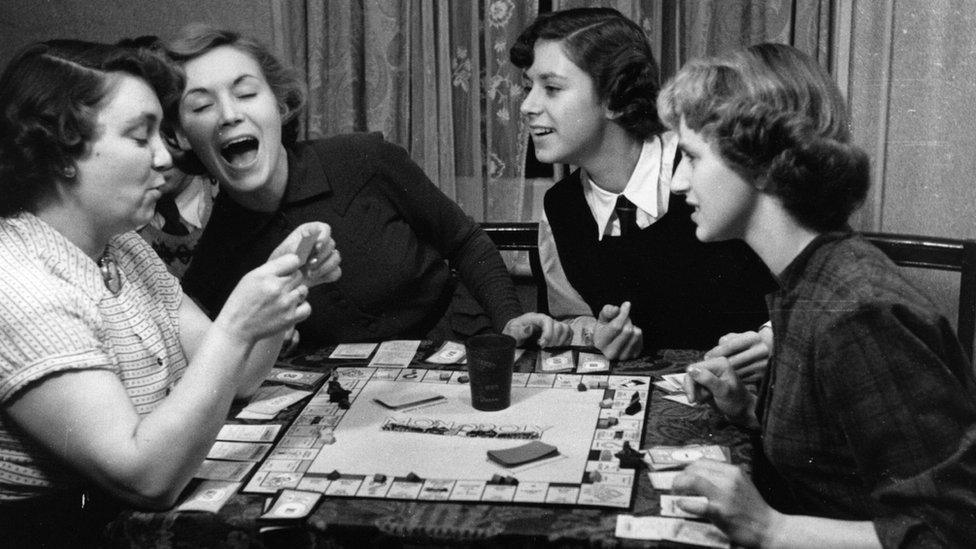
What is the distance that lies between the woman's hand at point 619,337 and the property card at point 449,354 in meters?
0.27

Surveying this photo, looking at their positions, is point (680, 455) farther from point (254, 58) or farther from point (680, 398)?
point (254, 58)

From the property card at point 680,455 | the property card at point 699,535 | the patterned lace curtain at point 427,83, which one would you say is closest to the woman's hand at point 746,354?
the property card at point 680,455

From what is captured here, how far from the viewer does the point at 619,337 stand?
1869mm

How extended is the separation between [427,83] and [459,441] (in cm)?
201

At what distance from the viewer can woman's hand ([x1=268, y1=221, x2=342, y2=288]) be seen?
5.40 ft

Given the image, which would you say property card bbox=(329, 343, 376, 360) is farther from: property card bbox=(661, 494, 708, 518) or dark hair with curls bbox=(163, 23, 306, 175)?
property card bbox=(661, 494, 708, 518)

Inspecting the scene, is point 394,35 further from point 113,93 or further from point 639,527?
point 639,527

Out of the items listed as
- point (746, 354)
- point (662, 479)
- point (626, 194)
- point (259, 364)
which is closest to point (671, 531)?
point (662, 479)

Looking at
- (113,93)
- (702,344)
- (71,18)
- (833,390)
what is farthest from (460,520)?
(71,18)

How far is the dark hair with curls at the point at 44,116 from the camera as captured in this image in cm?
146

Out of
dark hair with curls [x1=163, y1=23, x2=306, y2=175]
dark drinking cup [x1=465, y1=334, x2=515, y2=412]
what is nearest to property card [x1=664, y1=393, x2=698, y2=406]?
dark drinking cup [x1=465, y1=334, x2=515, y2=412]

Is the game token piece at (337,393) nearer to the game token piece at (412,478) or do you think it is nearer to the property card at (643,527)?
the game token piece at (412,478)

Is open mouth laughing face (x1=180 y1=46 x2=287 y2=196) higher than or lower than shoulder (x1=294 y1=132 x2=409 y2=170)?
higher

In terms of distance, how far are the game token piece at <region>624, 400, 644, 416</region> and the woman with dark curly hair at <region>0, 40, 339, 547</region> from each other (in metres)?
0.56
